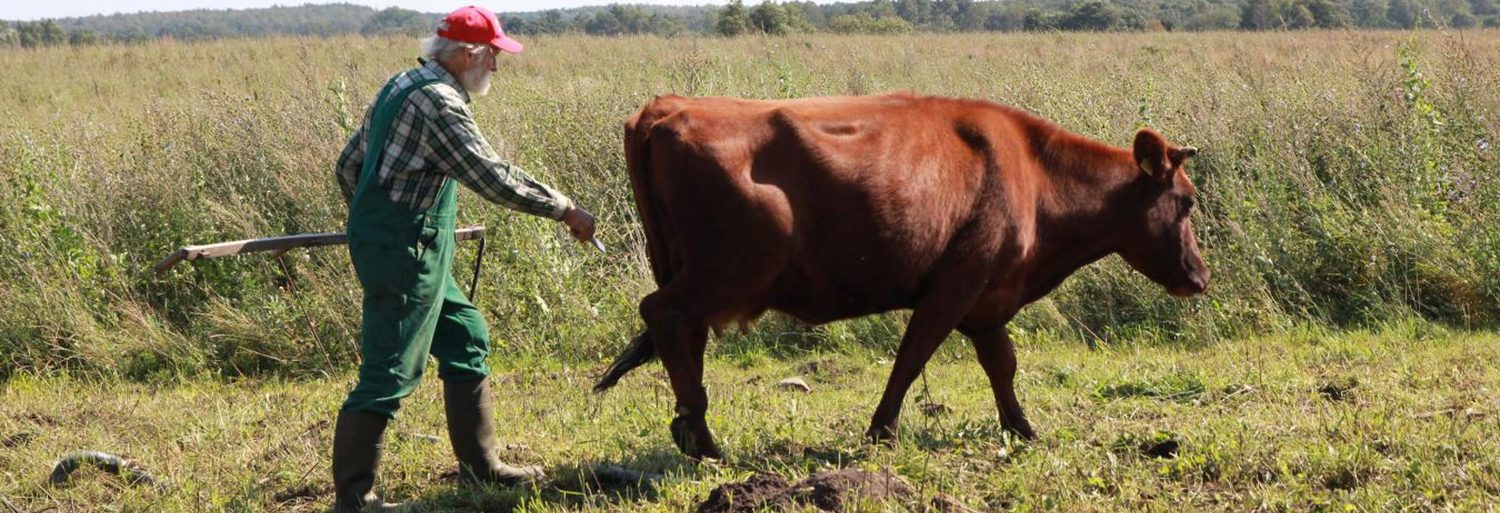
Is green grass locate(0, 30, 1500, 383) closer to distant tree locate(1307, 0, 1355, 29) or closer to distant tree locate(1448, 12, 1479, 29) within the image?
distant tree locate(1307, 0, 1355, 29)

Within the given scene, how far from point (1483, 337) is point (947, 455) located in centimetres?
423

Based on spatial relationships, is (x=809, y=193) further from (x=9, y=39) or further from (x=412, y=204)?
(x=9, y=39)

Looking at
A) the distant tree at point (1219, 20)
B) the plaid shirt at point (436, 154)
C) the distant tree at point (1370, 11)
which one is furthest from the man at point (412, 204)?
the distant tree at point (1370, 11)

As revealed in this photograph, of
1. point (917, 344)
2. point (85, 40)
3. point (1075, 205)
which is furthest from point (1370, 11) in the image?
point (917, 344)

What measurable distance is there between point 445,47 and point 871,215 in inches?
71.5

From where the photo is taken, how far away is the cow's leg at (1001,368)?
643 cm

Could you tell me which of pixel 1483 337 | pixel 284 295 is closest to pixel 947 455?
pixel 1483 337

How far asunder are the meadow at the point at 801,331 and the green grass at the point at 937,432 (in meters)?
0.02

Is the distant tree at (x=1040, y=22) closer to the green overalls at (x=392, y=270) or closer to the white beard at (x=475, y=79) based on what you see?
the white beard at (x=475, y=79)

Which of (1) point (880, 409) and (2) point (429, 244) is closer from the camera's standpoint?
(2) point (429, 244)

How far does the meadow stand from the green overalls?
65 cm

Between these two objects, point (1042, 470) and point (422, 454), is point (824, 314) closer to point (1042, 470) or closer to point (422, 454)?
point (1042, 470)

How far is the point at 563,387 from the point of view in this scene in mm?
8117

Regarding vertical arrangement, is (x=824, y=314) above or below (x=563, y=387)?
above
